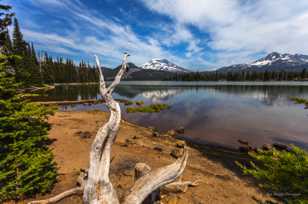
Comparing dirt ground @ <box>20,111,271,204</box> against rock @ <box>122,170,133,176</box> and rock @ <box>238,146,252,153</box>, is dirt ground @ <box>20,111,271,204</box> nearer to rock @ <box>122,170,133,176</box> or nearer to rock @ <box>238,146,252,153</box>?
rock @ <box>122,170,133,176</box>

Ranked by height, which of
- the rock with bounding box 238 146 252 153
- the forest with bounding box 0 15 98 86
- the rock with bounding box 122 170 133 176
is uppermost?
the forest with bounding box 0 15 98 86

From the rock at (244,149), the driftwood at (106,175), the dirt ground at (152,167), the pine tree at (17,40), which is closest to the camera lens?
the driftwood at (106,175)

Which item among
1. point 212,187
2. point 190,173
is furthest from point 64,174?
point 212,187

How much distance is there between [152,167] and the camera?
7270 mm

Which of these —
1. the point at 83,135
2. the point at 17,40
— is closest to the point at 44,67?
the point at 17,40

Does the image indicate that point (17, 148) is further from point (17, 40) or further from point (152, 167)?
point (17, 40)

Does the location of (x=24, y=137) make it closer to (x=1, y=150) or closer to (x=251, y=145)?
(x=1, y=150)

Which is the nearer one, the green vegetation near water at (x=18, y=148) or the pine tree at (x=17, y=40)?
the green vegetation near water at (x=18, y=148)

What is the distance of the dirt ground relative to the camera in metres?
5.28

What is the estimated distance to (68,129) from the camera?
1256 cm

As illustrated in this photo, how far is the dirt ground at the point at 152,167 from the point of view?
17.3 ft

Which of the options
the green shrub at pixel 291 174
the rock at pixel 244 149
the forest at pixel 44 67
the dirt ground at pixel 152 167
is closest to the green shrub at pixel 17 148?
the dirt ground at pixel 152 167

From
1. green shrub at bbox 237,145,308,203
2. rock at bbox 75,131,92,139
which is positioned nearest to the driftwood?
green shrub at bbox 237,145,308,203

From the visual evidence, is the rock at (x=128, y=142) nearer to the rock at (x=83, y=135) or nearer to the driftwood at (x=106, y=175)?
the rock at (x=83, y=135)
